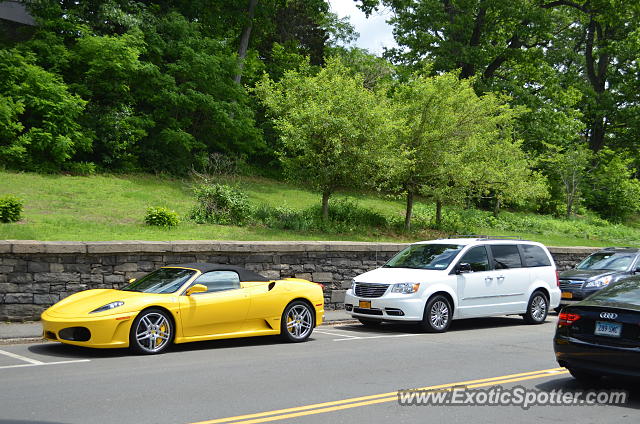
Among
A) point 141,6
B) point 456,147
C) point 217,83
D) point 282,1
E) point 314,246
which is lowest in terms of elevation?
point 314,246

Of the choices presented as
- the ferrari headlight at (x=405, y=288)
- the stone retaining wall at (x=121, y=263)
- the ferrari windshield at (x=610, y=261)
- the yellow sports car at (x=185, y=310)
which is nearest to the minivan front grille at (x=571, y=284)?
the ferrari windshield at (x=610, y=261)

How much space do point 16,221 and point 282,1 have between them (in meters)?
27.7

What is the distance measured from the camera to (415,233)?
72.7 feet

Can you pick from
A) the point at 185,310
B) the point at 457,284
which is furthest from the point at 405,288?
the point at 185,310

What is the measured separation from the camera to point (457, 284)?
12.5m

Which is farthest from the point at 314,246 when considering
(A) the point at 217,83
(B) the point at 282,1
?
(B) the point at 282,1

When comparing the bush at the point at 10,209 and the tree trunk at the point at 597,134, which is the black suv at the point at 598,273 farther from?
the tree trunk at the point at 597,134

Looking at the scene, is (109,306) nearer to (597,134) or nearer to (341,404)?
(341,404)

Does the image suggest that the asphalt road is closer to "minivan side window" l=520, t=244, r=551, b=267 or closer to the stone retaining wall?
the stone retaining wall

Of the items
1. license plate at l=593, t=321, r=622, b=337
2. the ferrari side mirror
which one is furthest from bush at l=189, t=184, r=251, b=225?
license plate at l=593, t=321, r=622, b=337

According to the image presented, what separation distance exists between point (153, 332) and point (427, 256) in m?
6.31

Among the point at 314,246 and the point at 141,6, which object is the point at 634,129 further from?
the point at 314,246

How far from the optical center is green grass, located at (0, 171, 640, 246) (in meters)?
14.7

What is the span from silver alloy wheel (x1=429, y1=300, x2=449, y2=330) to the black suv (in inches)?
215
